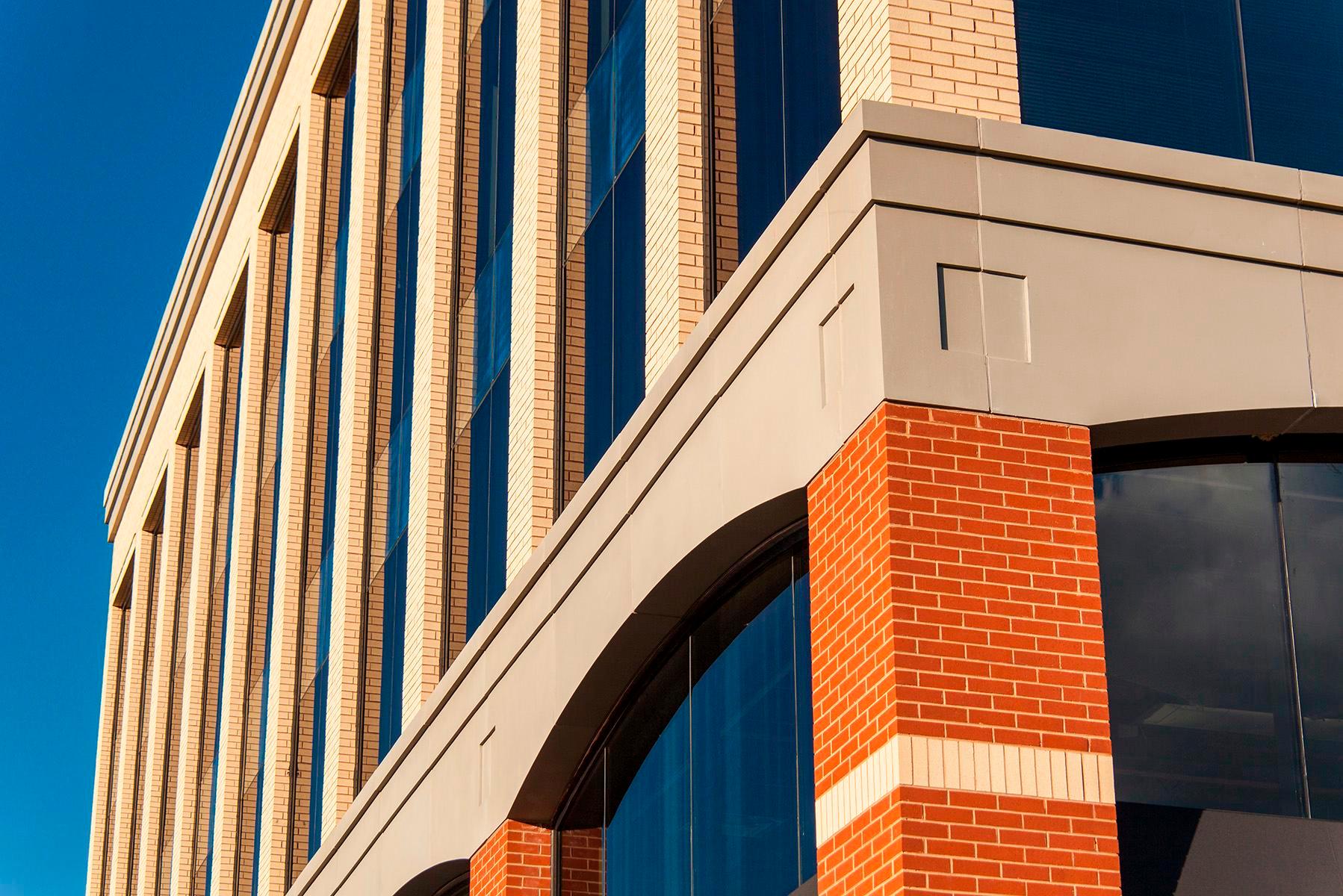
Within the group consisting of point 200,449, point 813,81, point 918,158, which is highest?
point 200,449

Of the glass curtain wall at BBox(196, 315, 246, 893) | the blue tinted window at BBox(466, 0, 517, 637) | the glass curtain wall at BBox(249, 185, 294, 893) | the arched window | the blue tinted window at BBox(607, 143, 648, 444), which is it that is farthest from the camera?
the glass curtain wall at BBox(196, 315, 246, 893)

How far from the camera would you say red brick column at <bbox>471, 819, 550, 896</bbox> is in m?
15.6

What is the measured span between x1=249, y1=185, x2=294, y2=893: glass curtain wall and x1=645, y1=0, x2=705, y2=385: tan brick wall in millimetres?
13640

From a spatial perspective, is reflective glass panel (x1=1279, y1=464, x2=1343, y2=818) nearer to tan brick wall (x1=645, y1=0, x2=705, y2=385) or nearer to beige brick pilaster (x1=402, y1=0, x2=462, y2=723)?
tan brick wall (x1=645, y1=0, x2=705, y2=385)

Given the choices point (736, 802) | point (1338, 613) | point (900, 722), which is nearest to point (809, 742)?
point (736, 802)

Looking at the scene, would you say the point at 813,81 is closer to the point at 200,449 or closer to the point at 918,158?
the point at 918,158

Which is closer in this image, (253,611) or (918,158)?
(918,158)

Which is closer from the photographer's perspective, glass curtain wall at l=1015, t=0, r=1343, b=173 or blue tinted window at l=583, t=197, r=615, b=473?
glass curtain wall at l=1015, t=0, r=1343, b=173

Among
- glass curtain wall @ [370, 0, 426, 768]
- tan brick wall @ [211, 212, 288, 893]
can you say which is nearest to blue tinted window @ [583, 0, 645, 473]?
glass curtain wall @ [370, 0, 426, 768]

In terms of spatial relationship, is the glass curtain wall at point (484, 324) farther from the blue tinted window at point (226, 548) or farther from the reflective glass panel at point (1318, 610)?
the blue tinted window at point (226, 548)

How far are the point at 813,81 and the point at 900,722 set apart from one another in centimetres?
526

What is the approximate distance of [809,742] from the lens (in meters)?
11.6

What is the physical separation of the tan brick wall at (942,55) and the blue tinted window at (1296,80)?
5.15 ft

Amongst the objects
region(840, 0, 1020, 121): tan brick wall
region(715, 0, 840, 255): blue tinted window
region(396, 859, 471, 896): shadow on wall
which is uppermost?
region(715, 0, 840, 255): blue tinted window
